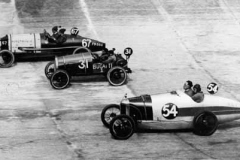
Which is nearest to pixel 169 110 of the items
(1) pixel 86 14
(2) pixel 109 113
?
(2) pixel 109 113

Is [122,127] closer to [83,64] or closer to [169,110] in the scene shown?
[169,110]

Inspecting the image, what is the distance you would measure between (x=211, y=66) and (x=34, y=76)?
7008 mm

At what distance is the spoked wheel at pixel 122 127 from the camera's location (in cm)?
1573

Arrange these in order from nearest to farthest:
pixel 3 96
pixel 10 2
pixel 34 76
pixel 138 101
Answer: pixel 138 101, pixel 3 96, pixel 34 76, pixel 10 2

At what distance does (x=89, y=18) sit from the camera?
96.7ft

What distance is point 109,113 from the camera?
17.3 metres

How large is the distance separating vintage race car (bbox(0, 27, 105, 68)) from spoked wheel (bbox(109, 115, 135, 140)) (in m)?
8.22

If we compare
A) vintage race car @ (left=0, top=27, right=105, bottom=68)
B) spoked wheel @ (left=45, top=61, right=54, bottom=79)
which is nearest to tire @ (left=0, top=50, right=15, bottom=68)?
vintage race car @ (left=0, top=27, right=105, bottom=68)

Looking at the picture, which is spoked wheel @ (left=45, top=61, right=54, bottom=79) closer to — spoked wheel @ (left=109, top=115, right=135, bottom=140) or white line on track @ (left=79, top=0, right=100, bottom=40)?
white line on track @ (left=79, top=0, right=100, bottom=40)

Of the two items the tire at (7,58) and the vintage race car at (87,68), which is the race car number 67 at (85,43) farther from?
the tire at (7,58)

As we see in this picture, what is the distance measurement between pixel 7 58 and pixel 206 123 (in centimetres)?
992

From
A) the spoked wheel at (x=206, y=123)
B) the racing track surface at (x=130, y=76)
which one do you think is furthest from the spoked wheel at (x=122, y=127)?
the spoked wheel at (x=206, y=123)

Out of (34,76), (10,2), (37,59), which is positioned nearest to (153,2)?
(10,2)

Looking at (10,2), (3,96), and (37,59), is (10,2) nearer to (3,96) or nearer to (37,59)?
(37,59)
